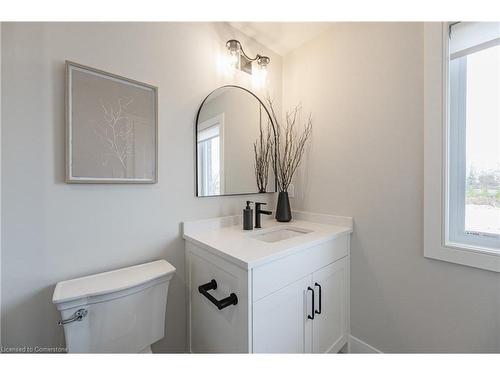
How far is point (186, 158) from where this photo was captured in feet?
3.98

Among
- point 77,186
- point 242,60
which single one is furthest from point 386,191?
point 77,186

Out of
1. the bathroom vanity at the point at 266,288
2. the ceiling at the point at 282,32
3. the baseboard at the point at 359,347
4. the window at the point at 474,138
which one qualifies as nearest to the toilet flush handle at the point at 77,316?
the bathroom vanity at the point at 266,288

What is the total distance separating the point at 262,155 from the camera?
63.1 inches

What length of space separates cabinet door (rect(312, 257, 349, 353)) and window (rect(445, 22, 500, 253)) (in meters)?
0.55

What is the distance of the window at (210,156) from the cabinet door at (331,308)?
776 mm

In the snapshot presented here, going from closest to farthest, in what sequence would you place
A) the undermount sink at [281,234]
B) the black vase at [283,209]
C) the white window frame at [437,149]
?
the white window frame at [437,149], the undermount sink at [281,234], the black vase at [283,209]

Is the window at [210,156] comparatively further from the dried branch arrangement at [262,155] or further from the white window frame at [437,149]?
the white window frame at [437,149]

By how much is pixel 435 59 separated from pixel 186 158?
1.33 meters

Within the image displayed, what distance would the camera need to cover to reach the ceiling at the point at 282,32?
4.61ft

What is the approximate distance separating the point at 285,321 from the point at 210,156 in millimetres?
964

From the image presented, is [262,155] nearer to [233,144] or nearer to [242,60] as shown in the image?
[233,144]

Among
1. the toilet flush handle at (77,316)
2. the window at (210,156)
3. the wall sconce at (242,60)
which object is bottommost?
the toilet flush handle at (77,316)

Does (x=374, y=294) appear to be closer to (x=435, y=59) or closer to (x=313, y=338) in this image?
Answer: (x=313, y=338)

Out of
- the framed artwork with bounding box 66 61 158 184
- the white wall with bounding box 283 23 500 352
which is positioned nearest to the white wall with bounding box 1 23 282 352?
the framed artwork with bounding box 66 61 158 184
